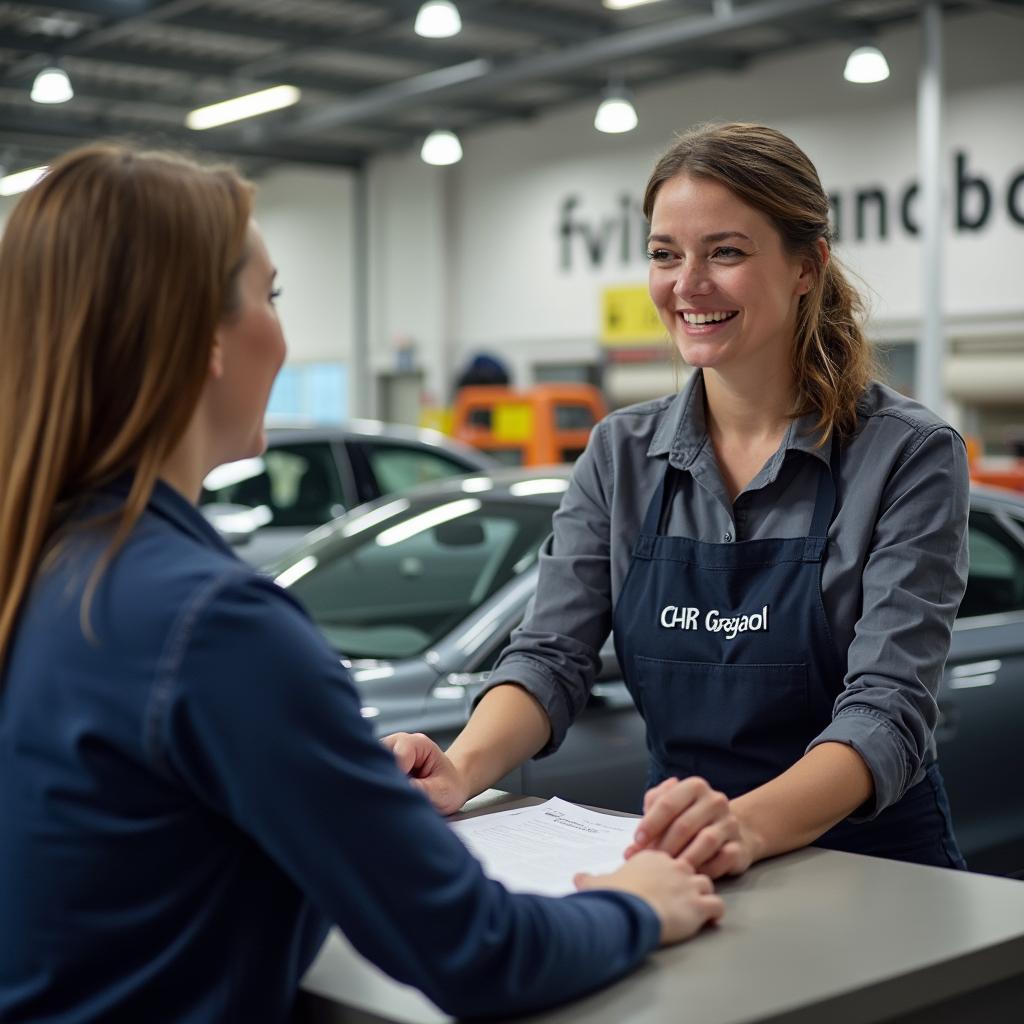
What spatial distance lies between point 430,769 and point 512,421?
1054 cm

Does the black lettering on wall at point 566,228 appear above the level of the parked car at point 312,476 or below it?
above

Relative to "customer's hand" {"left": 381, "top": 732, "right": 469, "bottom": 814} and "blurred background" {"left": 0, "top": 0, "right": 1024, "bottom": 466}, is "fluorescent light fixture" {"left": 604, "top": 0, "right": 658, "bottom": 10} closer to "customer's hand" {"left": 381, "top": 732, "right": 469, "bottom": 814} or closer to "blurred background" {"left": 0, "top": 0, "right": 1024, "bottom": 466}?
"blurred background" {"left": 0, "top": 0, "right": 1024, "bottom": 466}

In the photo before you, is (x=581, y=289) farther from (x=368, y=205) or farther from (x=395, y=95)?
(x=368, y=205)

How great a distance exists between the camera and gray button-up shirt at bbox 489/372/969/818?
1.84 meters

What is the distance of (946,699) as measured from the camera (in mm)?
3535

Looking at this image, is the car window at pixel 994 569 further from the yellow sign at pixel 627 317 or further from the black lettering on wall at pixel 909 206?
the yellow sign at pixel 627 317

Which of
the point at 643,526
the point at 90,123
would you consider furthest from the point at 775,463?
the point at 90,123

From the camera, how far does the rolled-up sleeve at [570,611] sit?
208 cm

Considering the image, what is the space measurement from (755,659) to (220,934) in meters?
0.97

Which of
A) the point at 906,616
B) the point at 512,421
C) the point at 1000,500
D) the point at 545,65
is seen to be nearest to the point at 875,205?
the point at 545,65

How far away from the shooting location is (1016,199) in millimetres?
11180

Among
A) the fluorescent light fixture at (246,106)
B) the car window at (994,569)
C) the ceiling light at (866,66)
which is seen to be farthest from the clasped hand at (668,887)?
the fluorescent light fixture at (246,106)

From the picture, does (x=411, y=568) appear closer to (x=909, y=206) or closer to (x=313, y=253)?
(x=909, y=206)

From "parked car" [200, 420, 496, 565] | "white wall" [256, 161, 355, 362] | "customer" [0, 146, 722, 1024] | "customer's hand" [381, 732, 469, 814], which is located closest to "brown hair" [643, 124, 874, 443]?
"customer's hand" [381, 732, 469, 814]
